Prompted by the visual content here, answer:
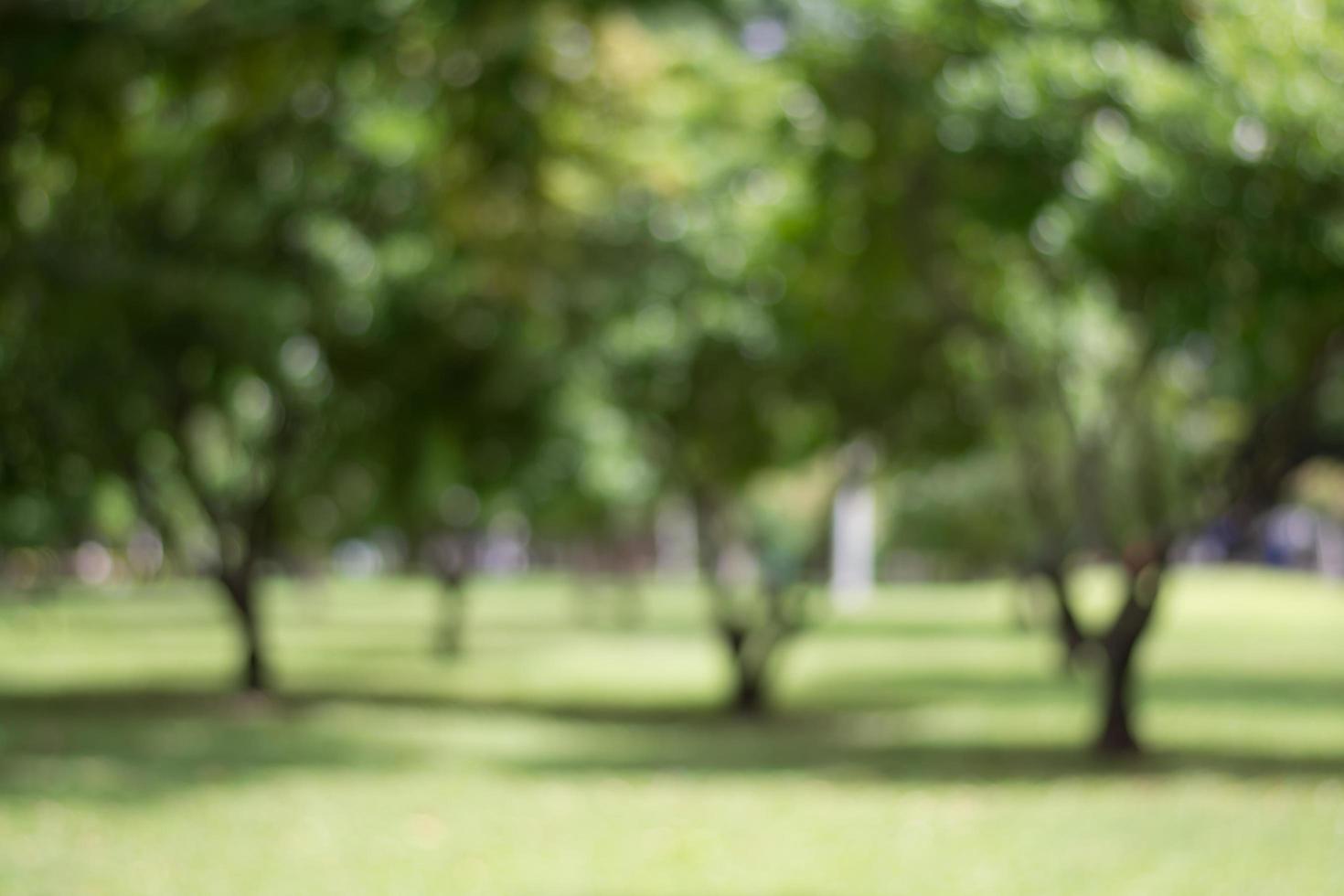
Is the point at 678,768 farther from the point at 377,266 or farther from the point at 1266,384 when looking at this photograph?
the point at 377,266

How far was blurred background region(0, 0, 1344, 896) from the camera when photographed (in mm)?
10820

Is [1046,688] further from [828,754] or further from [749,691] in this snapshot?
[828,754]

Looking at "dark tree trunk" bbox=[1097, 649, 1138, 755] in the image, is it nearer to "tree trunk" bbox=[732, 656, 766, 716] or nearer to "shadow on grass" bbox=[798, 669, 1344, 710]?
"shadow on grass" bbox=[798, 669, 1344, 710]

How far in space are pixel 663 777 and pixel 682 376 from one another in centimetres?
741

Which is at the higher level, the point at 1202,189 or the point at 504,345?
the point at 1202,189

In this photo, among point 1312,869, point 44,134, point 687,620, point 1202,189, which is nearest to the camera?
point 1312,869

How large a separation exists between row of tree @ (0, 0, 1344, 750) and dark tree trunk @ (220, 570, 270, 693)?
48 mm

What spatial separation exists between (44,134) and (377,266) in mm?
11467

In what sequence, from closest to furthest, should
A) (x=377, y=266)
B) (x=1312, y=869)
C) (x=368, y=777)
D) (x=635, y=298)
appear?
1. (x=1312, y=869)
2. (x=368, y=777)
3. (x=635, y=298)
4. (x=377, y=266)

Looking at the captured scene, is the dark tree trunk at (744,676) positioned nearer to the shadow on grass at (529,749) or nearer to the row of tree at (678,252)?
the row of tree at (678,252)

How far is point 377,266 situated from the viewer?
22297 mm

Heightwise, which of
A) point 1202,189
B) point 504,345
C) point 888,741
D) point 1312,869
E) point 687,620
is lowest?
point 687,620

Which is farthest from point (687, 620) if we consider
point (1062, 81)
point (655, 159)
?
point (1062, 81)

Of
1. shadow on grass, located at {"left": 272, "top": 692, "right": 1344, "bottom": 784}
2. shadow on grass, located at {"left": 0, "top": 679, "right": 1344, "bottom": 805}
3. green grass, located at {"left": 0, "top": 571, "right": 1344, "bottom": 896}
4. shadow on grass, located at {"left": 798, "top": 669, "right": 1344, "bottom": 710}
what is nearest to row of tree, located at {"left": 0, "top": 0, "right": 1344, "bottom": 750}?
shadow on grass, located at {"left": 272, "top": 692, "right": 1344, "bottom": 784}
